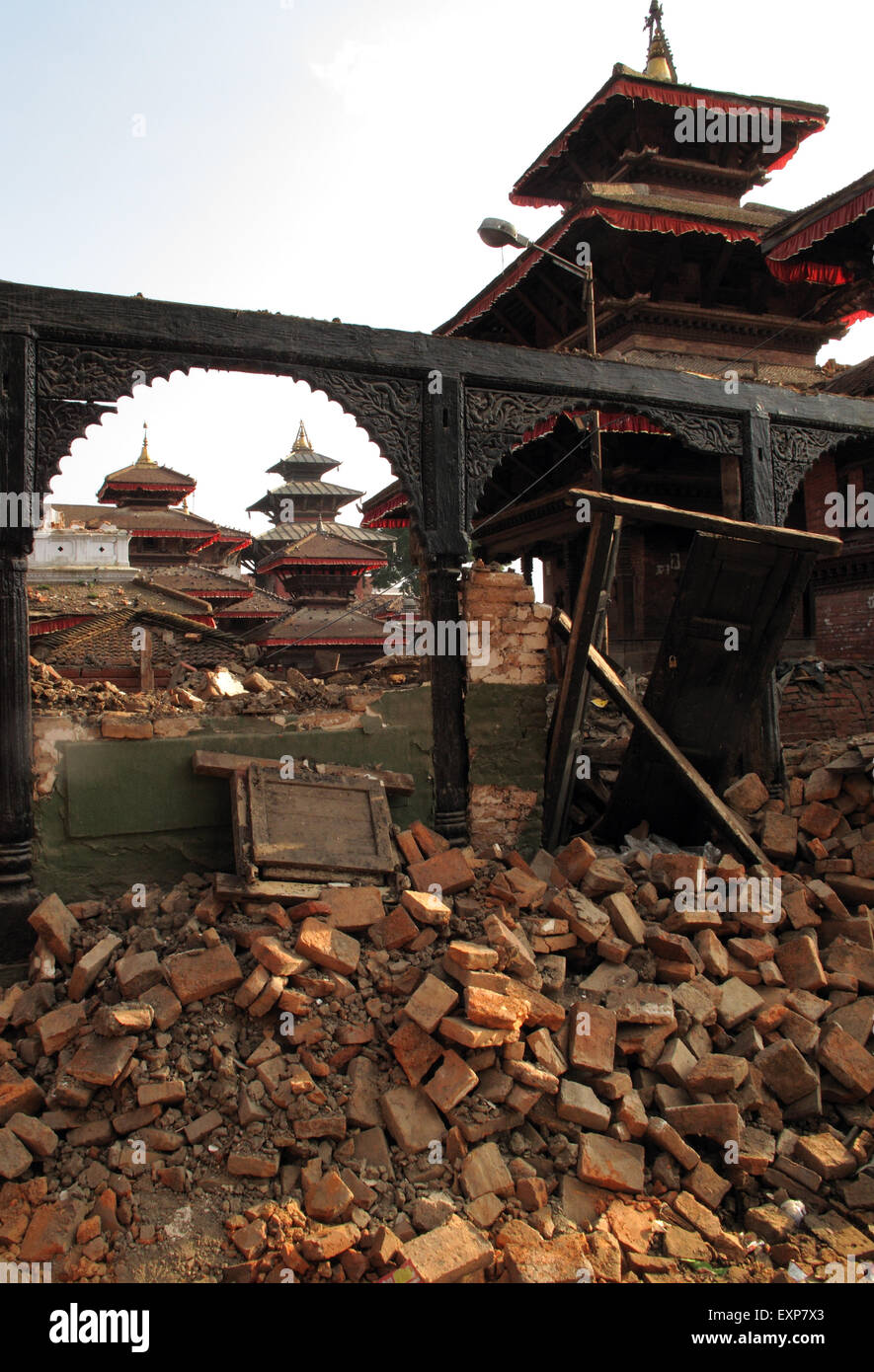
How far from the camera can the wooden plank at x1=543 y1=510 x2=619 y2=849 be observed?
22.6ft

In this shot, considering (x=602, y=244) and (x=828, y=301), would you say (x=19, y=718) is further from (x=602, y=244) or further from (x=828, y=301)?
(x=828, y=301)

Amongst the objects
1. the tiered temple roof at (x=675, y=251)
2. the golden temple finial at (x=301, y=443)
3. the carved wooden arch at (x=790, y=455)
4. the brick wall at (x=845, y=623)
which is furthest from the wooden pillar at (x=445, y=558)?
the golden temple finial at (x=301, y=443)

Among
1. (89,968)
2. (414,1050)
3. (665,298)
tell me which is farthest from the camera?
(665,298)

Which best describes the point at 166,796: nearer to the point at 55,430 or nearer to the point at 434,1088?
the point at 55,430

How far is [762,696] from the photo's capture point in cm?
841

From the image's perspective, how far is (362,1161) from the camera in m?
4.25

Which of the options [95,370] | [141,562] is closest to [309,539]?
[141,562]

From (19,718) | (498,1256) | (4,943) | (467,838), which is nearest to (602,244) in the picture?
(467,838)

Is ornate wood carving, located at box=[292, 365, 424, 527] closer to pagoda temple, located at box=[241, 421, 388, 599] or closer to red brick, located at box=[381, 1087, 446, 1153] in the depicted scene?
red brick, located at box=[381, 1087, 446, 1153]

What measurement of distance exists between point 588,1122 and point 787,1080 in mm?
1294

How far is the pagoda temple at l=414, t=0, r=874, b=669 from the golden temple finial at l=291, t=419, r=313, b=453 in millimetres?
23336

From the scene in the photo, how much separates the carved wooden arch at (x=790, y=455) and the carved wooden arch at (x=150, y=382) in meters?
3.98

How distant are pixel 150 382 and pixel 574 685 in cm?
403
